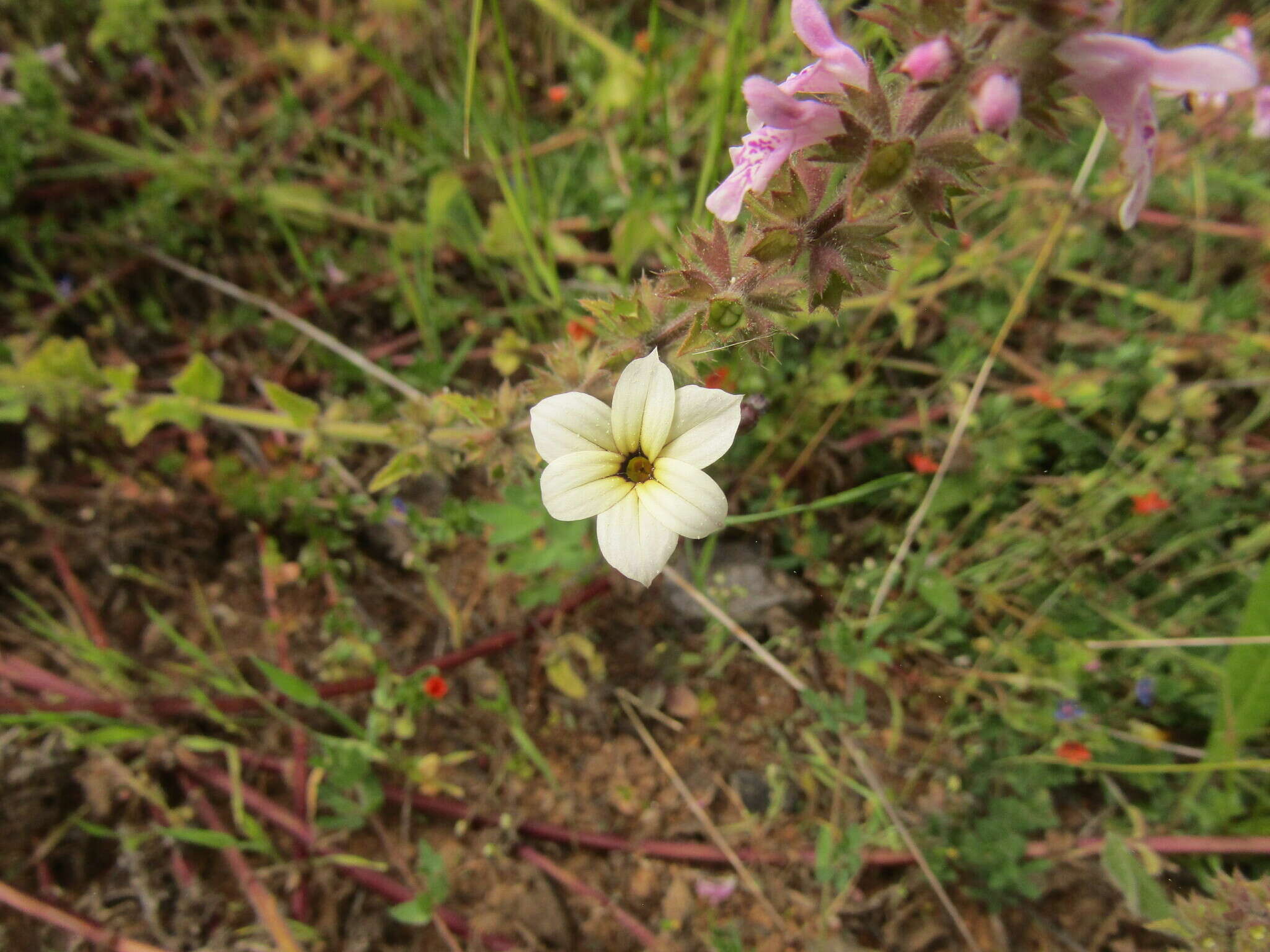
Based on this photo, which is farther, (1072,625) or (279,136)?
(279,136)

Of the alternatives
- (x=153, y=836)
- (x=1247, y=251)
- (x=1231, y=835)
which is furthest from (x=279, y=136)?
(x=1231, y=835)

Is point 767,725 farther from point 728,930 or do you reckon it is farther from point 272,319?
point 272,319

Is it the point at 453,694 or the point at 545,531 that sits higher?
the point at 545,531

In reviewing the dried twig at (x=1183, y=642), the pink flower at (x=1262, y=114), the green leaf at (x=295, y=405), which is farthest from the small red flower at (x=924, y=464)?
the green leaf at (x=295, y=405)

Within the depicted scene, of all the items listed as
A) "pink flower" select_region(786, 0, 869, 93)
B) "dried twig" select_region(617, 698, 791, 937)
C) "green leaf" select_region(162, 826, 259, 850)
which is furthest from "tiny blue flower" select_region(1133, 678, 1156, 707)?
"green leaf" select_region(162, 826, 259, 850)

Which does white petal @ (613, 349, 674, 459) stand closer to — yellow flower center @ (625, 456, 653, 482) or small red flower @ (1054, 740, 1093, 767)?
yellow flower center @ (625, 456, 653, 482)

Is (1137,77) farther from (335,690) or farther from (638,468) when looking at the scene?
(335,690)
